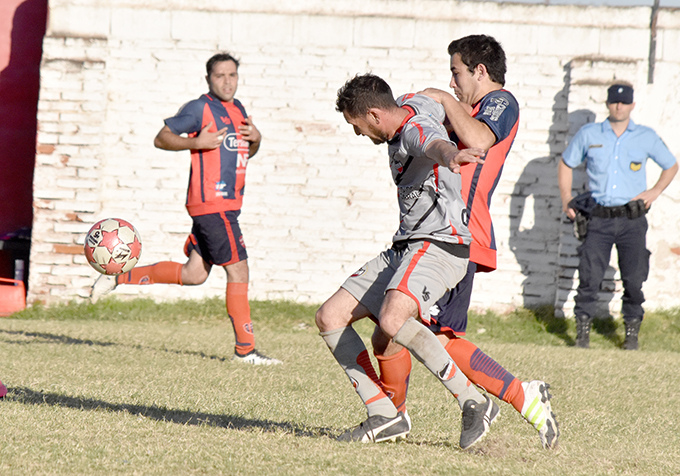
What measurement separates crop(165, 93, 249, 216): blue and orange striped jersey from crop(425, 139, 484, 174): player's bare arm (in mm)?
3238

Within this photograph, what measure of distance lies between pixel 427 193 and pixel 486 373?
0.93 metres

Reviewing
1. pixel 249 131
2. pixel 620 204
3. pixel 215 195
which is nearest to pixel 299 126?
pixel 249 131

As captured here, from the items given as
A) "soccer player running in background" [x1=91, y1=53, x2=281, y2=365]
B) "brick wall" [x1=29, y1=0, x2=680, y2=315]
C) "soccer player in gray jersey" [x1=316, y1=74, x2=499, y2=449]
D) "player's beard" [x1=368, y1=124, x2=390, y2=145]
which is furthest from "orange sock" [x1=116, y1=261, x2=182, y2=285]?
"player's beard" [x1=368, y1=124, x2=390, y2=145]

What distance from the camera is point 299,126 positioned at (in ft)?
30.2

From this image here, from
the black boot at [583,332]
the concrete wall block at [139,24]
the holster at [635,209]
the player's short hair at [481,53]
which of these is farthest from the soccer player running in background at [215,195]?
the holster at [635,209]

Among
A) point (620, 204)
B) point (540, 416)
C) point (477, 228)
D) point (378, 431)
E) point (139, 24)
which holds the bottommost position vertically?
point (378, 431)

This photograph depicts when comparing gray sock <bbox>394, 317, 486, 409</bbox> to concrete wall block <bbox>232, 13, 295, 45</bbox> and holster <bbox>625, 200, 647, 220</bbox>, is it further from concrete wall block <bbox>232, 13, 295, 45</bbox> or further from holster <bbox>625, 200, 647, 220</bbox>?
concrete wall block <bbox>232, 13, 295, 45</bbox>

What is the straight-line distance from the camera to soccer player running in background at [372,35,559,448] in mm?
3484

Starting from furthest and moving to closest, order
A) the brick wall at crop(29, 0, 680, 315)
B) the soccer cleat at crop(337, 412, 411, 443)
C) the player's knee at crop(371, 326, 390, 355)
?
the brick wall at crop(29, 0, 680, 315), the player's knee at crop(371, 326, 390, 355), the soccer cleat at crop(337, 412, 411, 443)

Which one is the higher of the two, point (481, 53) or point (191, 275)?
point (481, 53)

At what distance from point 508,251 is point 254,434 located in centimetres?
634

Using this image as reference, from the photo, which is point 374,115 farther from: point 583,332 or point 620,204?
point 583,332

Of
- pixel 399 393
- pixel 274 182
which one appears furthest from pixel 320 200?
pixel 399 393

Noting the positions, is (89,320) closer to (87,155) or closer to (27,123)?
(87,155)
